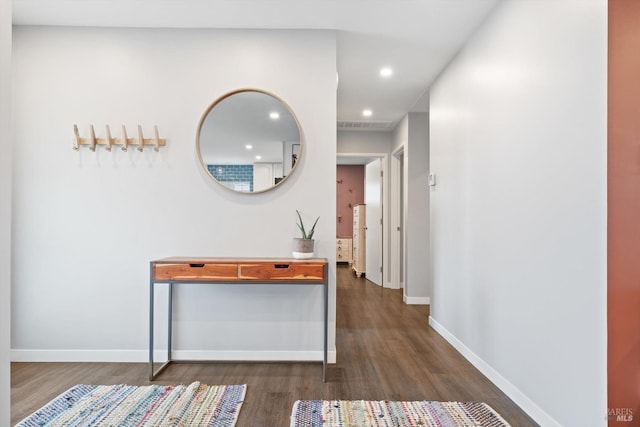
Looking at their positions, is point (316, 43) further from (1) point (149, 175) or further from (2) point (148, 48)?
(1) point (149, 175)

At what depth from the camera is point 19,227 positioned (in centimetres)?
269

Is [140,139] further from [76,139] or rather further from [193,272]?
[193,272]

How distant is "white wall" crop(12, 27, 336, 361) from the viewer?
8.81 ft

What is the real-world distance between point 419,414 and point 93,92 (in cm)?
302

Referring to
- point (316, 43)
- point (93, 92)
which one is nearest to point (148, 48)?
point (93, 92)

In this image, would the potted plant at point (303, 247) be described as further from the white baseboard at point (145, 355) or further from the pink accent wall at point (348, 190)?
the pink accent wall at point (348, 190)

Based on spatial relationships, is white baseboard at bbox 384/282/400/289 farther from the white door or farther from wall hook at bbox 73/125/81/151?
wall hook at bbox 73/125/81/151

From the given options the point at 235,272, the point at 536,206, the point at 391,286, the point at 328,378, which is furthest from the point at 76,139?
the point at 391,286

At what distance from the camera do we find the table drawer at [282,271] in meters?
2.37

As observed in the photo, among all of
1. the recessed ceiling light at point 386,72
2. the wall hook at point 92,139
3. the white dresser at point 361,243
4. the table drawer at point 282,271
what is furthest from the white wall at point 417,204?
the wall hook at point 92,139

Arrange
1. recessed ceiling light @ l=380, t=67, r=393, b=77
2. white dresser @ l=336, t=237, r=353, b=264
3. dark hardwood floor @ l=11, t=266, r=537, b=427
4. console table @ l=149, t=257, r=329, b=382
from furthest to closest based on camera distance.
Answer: white dresser @ l=336, t=237, r=353, b=264, recessed ceiling light @ l=380, t=67, r=393, b=77, console table @ l=149, t=257, r=329, b=382, dark hardwood floor @ l=11, t=266, r=537, b=427

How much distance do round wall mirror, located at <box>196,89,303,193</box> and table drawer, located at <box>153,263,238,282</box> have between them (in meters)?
0.62

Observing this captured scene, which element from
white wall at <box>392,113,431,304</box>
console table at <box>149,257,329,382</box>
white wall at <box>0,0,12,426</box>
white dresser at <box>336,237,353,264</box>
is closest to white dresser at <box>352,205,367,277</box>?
white dresser at <box>336,237,353,264</box>

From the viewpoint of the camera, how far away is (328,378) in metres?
2.40
